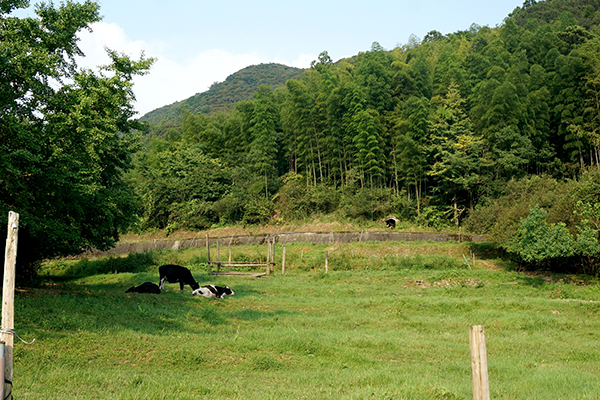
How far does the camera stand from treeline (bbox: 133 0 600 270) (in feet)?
124

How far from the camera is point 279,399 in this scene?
5574mm

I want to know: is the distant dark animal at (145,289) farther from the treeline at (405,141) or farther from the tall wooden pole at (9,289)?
the treeline at (405,141)

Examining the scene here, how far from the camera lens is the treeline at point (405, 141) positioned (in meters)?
37.8

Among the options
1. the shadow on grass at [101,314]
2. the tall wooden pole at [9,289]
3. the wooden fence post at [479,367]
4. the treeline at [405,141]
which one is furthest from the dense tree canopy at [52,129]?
the treeline at [405,141]

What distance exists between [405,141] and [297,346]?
110 feet

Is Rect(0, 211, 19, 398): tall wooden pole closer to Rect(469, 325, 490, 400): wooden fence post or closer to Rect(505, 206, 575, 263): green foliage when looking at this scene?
Rect(469, 325, 490, 400): wooden fence post

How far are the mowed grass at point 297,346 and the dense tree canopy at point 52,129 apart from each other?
239 centimetres

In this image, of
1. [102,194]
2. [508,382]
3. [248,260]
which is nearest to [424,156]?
[248,260]

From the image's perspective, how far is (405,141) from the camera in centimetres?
3962

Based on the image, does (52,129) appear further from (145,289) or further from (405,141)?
(405,141)

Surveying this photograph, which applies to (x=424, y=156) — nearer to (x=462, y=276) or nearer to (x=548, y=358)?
(x=462, y=276)

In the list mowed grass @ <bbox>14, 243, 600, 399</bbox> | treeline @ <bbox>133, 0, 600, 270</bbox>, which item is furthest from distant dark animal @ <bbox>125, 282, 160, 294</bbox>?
treeline @ <bbox>133, 0, 600, 270</bbox>

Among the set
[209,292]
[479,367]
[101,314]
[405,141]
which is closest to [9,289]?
[479,367]

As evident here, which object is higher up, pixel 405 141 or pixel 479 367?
pixel 405 141
